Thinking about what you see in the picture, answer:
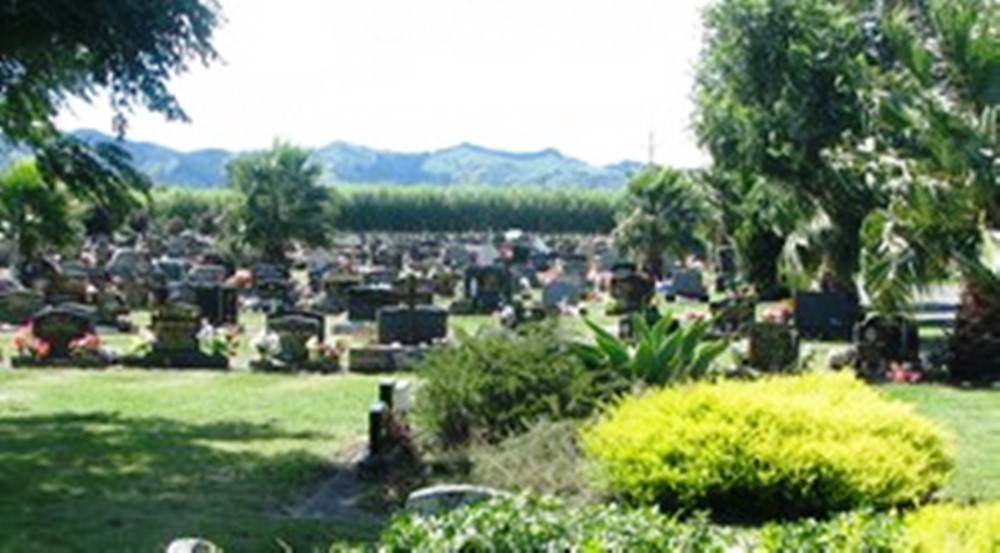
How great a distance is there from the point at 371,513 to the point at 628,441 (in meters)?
2.15

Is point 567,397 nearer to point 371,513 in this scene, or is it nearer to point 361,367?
point 371,513

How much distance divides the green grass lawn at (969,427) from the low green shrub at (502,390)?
10.9ft

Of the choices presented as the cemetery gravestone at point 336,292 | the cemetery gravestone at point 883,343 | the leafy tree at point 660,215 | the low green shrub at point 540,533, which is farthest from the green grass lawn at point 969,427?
the leafy tree at point 660,215

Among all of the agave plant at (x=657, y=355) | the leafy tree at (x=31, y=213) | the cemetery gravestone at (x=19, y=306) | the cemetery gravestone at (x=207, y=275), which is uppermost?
the leafy tree at (x=31, y=213)

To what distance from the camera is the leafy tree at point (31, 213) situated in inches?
1341

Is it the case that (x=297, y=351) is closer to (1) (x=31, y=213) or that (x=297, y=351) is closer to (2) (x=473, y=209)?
(1) (x=31, y=213)

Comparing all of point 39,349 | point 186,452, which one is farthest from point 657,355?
point 39,349

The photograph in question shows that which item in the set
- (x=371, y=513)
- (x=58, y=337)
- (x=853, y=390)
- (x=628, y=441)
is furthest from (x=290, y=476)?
(x=58, y=337)

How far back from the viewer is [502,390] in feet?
44.9

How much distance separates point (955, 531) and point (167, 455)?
930 cm

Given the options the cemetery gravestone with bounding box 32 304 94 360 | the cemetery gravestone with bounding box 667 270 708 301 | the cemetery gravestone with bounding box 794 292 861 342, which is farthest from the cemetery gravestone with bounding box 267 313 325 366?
the cemetery gravestone with bounding box 667 270 708 301

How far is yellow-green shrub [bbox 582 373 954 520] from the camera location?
35.5ft

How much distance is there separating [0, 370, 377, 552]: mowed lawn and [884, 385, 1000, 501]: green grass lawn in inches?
204

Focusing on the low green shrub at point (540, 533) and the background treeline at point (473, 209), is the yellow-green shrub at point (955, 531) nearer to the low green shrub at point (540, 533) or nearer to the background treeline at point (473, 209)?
the low green shrub at point (540, 533)
